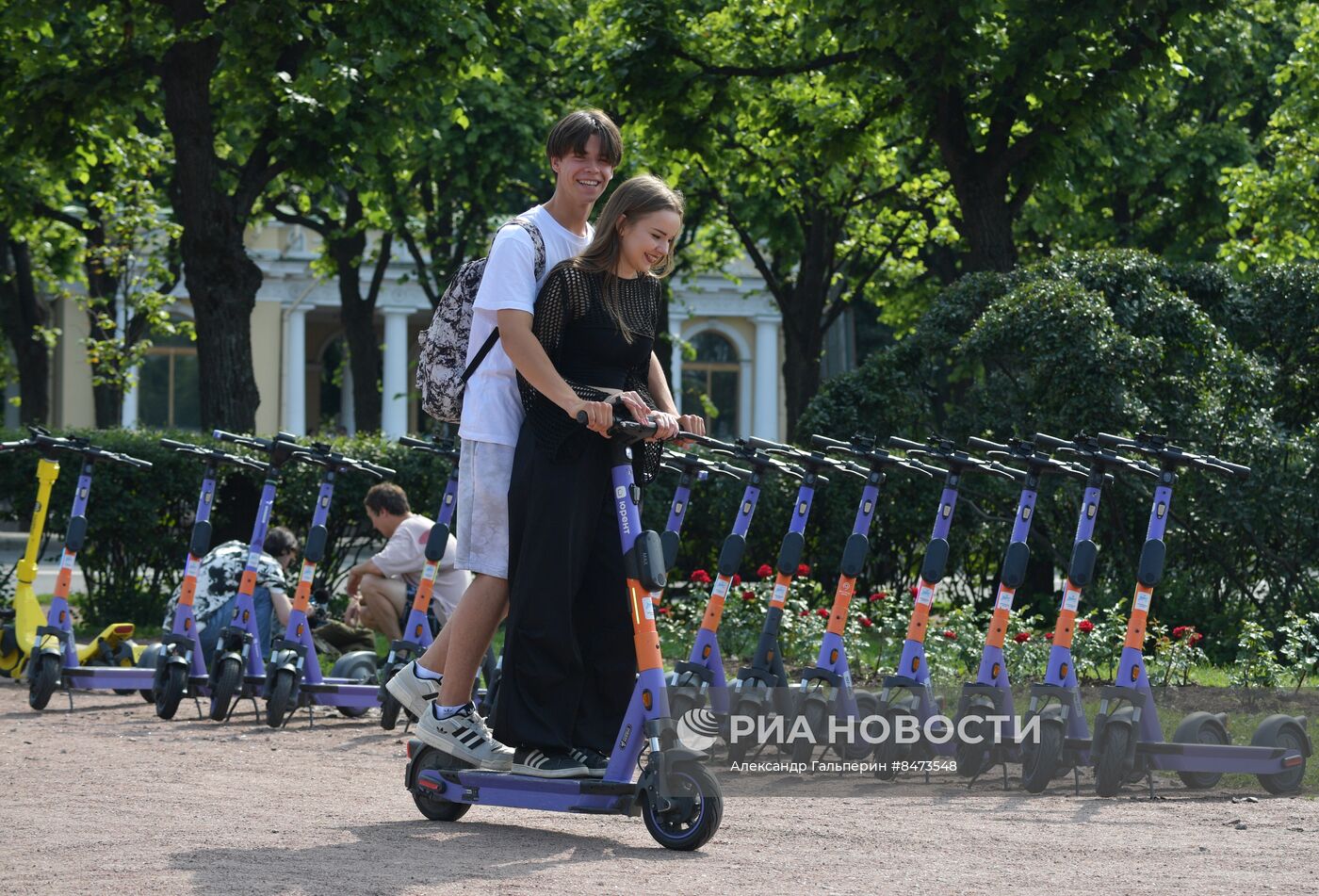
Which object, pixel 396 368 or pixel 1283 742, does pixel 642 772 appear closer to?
pixel 1283 742

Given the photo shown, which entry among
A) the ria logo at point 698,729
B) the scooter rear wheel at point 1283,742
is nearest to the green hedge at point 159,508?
the ria logo at point 698,729

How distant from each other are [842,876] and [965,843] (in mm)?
805

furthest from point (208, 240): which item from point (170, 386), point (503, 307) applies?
point (170, 386)

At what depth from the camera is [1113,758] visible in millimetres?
6871

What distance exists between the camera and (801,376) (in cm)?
2450

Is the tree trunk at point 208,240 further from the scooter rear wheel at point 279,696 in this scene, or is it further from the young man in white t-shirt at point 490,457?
the young man in white t-shirt at point 490,457

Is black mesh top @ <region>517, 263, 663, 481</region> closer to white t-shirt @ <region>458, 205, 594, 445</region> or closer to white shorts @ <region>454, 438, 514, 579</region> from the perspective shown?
white t-shirt @ <region>458, 205, 594, 445</region>

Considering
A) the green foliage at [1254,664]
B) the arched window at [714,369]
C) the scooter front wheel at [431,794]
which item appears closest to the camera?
the scooter front wheel at [431,794]

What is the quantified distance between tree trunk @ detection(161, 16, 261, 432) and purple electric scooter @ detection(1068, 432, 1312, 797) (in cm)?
996

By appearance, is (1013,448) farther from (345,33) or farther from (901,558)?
(345,33)

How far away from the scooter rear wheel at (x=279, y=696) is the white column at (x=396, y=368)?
32318 millimetres

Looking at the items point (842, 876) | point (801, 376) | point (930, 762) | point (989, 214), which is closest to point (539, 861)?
point (842, 876)

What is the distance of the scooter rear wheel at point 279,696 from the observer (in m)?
9.05

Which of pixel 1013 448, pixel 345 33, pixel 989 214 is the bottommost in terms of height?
pixel 1013 448
